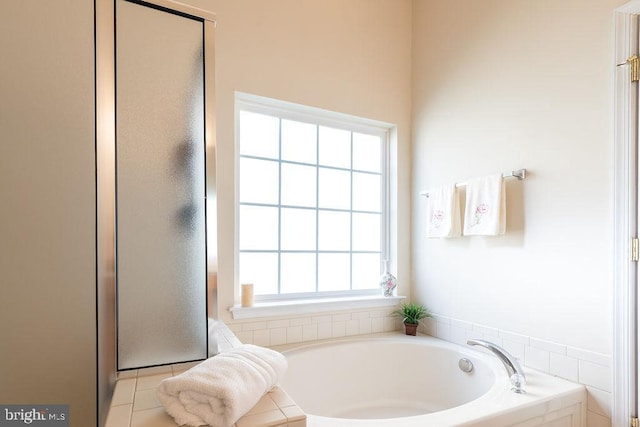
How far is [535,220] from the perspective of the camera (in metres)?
1.88

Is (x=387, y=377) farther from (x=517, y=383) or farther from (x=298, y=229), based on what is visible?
(x=298, y=229)

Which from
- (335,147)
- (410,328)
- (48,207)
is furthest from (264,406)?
(335,147)

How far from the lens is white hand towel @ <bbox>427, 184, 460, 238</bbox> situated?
225cm

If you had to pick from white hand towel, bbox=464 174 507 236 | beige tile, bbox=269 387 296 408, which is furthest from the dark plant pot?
beige tile, bbox=269 387 296 408

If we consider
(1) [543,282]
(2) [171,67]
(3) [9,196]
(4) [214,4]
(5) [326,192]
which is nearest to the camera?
(3) [9,196]

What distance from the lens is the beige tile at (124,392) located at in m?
1.03

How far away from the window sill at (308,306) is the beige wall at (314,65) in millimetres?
109

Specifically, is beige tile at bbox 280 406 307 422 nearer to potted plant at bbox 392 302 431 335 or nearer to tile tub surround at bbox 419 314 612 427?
tile tub surround at bbox 419 314 612 427

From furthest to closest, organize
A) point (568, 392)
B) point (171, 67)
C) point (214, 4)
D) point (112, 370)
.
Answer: point (214, 4)
point (568, 392)
point (171, 67)
point (112, 370)

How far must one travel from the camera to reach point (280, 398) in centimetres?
106

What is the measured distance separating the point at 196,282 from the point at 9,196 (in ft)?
1.96

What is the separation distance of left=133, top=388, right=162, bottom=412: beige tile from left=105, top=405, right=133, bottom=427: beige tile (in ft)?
0.07

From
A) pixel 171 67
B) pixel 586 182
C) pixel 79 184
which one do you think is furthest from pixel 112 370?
pixel 586 182

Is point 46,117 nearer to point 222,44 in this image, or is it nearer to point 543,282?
point 222,44
